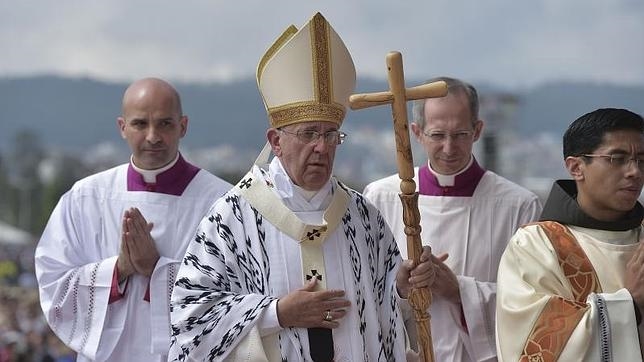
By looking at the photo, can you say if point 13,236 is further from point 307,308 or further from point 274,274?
point 307,308

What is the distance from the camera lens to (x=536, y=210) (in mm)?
5301

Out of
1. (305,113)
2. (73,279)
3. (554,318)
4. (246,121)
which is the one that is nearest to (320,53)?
(305,113)

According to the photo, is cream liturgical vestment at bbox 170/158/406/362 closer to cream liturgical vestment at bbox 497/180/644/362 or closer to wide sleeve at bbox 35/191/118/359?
cream liturgical vestment at bbox 497/180/644/362

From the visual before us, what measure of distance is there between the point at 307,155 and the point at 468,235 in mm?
1361

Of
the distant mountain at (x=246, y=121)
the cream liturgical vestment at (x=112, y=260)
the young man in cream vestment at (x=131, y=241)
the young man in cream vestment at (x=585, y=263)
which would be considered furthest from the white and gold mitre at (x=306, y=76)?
the distant mountain at (x=246, y=121)

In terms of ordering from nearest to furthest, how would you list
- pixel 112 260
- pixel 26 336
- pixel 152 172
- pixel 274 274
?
pixel 274 274 → pixel 112 260 → pixel 152 172 → pixel 26 336

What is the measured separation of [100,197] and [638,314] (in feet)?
8.47

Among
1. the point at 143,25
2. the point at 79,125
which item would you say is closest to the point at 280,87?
the point at 143,25

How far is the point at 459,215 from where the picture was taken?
5.34 metres

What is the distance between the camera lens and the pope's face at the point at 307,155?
4129 millimetres

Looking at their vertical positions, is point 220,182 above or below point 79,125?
below

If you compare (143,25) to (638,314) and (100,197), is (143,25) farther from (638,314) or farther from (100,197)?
(638,314)

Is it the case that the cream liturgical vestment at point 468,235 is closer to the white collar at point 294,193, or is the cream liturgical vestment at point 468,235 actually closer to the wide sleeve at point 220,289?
the white collar at point 294,193

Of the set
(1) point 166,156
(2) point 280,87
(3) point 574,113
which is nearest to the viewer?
(2) point 280,87
